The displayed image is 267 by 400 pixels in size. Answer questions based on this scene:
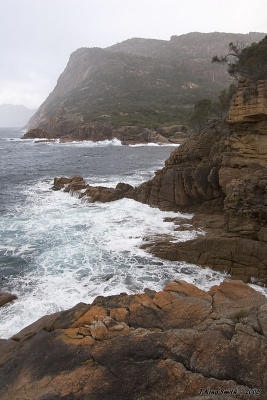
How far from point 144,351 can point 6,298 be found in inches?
300

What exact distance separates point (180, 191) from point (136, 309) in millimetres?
13777

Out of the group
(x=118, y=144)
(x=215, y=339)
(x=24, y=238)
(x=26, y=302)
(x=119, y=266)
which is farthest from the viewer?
(x=118, y=144)

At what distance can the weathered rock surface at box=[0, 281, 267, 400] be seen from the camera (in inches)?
221

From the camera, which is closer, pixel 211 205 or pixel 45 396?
pixel 45 396

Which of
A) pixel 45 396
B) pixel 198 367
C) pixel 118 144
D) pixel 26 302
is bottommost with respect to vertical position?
pixel 26 302

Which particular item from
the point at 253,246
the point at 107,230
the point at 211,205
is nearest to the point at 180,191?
the point at 211,205

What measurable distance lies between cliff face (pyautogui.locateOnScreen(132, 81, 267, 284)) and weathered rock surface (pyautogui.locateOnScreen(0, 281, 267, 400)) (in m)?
5.24

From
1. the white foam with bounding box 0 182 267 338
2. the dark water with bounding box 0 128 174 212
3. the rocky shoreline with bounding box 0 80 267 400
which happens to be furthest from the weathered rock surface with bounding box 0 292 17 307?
the dark water with bounding box 0 128 174 212

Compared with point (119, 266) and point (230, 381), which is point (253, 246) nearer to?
point (119, 266)

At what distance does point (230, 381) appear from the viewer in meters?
5.46

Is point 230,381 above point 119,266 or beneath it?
above

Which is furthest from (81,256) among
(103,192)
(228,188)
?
(103,192)

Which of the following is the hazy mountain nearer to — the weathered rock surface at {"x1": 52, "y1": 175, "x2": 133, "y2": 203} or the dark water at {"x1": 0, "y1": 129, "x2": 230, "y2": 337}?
the weathered rock surface at {"x1": 52, "y1": 175, "x2": 133, "y2": 203}

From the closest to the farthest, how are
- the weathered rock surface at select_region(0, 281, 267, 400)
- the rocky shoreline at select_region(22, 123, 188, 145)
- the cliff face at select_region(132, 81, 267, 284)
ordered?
the weathered rock surface at select_region(0, 281, 267, 400), the cliff face at select_region(132, 81, 267, 284), the rocky shoreline at select_region(22, 123, 188, 145)
